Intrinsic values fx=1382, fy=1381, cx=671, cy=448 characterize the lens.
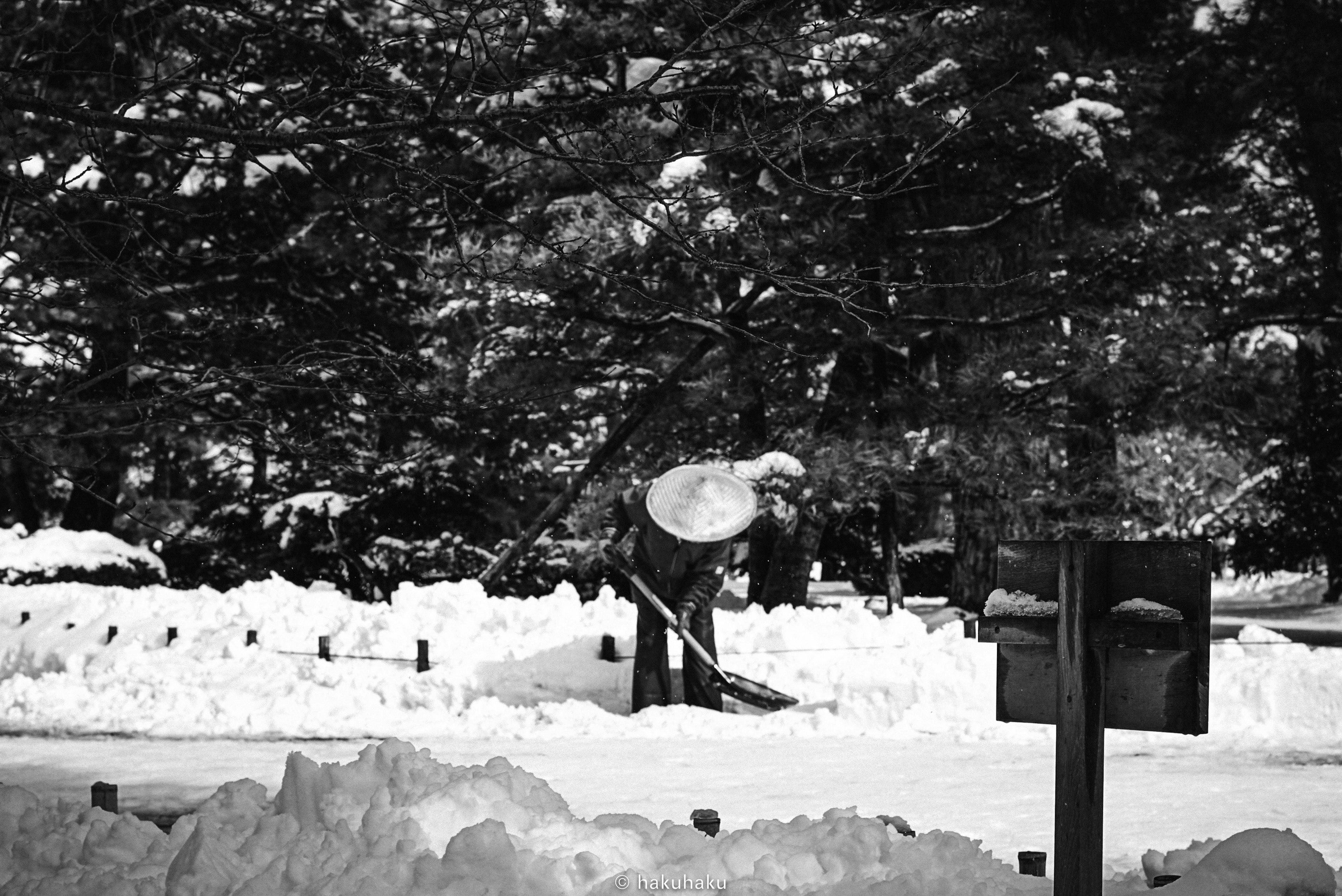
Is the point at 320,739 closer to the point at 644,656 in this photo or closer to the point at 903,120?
the point at 644,656

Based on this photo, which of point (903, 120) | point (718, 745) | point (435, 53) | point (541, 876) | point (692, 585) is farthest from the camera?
point (435, 53)

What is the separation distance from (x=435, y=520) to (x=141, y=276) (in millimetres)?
12778

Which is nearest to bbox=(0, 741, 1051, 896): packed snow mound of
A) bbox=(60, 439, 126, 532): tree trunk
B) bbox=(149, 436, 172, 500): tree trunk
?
bbox=(60, 439, 126, 532): tree trunk

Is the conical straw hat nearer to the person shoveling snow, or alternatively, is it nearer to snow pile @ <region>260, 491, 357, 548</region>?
the person shoveling snow

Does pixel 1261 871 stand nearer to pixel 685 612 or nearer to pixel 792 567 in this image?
pixel 685 612

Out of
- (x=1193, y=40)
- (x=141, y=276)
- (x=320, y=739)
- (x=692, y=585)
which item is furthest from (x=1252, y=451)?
(x=141, y=276)

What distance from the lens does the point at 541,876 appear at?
13.4 ft

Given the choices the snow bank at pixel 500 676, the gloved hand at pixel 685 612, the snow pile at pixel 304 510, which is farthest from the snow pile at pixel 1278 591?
the snow pile at pixel 304 510

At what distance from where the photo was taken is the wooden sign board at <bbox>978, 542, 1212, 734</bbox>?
366 cm

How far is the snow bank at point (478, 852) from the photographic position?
13.5 ft

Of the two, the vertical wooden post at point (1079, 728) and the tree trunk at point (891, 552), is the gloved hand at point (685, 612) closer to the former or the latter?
the vertical wooden post at point (1079, 728)

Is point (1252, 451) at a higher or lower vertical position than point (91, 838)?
higher

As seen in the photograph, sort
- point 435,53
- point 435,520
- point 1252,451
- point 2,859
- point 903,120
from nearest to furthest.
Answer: point 2,859, point 903,120, point 435,53, point 1252,451, point 435,520

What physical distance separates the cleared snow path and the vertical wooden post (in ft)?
7.50
